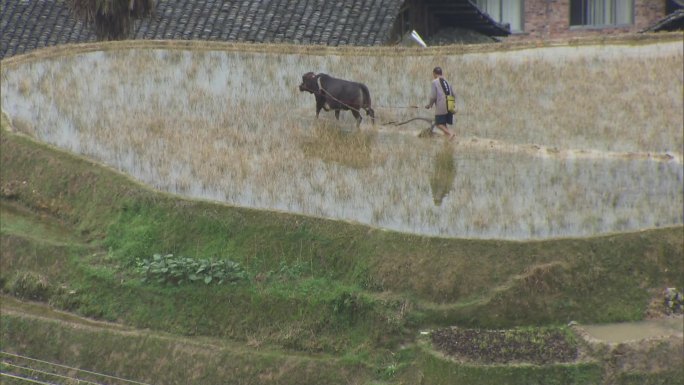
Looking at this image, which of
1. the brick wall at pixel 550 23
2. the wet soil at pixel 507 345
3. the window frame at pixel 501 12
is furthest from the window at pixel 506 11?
the wet soil at pixel 507 345

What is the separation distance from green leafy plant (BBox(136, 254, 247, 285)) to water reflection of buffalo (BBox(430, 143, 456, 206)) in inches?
104

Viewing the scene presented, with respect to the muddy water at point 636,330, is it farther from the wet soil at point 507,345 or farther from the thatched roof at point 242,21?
the thatched roof at point 242,21

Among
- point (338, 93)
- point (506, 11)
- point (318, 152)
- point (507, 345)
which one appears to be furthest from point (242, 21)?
point (507, 345)

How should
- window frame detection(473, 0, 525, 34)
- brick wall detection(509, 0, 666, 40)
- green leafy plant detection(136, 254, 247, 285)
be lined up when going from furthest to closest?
window frame detection(473, 0, 525, 34)
brick wall detection(509, 0, 666, 40)
green leafy plant detection(136, 254, 247, 285)

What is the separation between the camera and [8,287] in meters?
17.4

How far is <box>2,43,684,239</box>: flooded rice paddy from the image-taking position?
16.8m

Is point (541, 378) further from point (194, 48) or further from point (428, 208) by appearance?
point (194, 48)

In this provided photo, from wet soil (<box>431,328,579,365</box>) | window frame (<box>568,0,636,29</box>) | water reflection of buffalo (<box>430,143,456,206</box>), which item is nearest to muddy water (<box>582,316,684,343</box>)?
wet soil (<box>431,328,579,365</box>)

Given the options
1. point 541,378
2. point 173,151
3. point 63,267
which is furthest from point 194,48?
point 541,378

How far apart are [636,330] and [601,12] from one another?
48.4 feet

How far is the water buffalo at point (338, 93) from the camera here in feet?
65.0

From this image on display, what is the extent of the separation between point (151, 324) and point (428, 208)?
11.8 ft

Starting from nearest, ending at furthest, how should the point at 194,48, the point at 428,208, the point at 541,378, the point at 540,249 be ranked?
the point at 541,378, the point at 540,249, the point at 428,208, the point at 194,48

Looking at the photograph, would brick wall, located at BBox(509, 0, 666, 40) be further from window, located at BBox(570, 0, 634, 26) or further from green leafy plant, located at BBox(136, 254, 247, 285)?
green leafy plant, located at BBox(136, 254, 247, 285)
